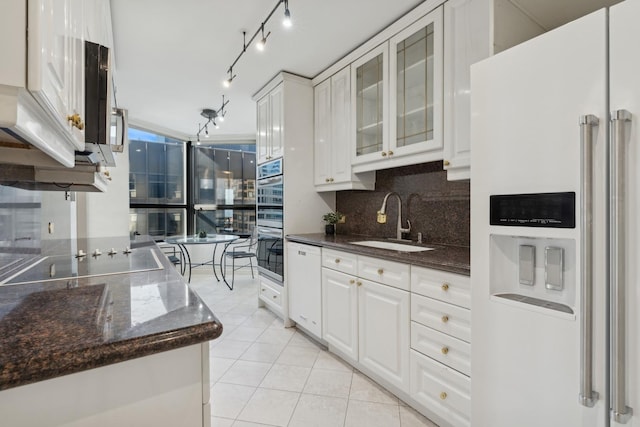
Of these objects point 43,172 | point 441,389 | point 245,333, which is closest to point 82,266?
point 43,172

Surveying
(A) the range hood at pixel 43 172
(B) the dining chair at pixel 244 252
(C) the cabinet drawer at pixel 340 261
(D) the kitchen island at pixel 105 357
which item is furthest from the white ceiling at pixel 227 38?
(B) the dining chair at pixel 244 252

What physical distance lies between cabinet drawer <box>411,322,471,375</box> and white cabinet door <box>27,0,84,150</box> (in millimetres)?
1701

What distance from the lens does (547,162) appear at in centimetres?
106

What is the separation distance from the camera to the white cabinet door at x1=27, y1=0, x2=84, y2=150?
502 mm

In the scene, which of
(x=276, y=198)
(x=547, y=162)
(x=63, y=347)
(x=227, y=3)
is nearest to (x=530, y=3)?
(x=547, y=162)

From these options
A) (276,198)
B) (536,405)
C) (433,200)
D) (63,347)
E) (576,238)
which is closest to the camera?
(63,347)

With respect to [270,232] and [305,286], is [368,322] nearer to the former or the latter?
[305,286]

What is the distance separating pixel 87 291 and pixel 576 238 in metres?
1.62

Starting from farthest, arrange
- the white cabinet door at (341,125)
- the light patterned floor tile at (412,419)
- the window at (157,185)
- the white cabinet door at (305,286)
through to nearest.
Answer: the window at (157,185), the white cabinet door at (341,125), the white cabinet door at (305,286), the light patterned floor tile at (412,419)

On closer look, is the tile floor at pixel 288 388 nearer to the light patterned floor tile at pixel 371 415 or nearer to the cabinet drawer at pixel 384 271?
the light patterned floor tile at pixel 371 415

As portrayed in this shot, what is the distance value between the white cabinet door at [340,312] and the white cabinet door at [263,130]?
161 cm

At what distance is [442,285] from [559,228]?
0.65 m

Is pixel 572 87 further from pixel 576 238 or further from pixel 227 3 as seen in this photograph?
pixel 227 3

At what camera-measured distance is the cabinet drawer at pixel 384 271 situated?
1775 mm
